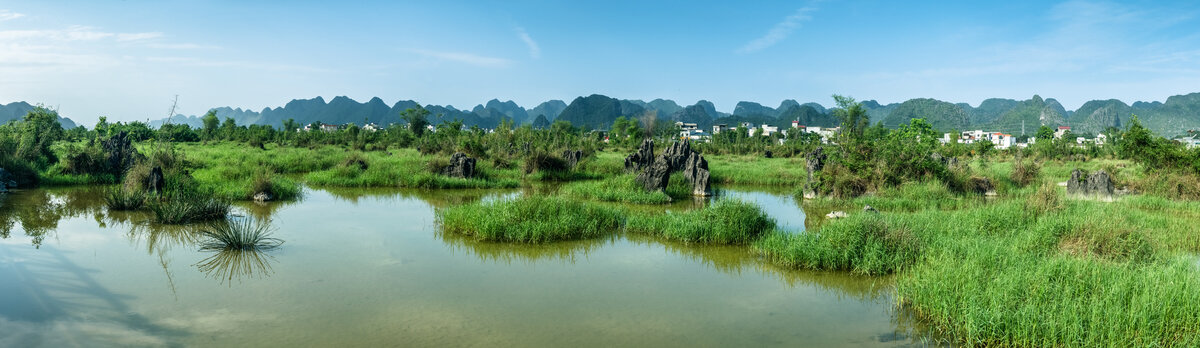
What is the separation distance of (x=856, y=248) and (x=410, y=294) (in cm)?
591

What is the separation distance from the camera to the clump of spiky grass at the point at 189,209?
10883 millimetres

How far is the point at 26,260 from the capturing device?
27.0 ft

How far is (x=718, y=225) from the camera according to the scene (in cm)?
1022

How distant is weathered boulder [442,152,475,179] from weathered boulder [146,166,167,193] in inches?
324

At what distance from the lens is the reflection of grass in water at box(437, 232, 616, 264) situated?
899 cm

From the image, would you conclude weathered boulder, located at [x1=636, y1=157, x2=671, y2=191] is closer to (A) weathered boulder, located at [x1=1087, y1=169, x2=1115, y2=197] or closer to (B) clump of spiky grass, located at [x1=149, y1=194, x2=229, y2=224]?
(B) clump of spiky grass, located at [x1=149, y1=194, x2=229, y2=224]

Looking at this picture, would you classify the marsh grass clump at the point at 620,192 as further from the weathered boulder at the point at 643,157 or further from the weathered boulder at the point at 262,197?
the weathered boulder at the point at 262,197

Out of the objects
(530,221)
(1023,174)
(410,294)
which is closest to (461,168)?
(530,221)

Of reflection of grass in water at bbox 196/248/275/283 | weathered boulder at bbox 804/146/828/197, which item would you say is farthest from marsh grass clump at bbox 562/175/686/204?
reflection of grass in water at bbox 196/248/275/283

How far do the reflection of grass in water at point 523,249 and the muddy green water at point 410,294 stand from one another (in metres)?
0.05

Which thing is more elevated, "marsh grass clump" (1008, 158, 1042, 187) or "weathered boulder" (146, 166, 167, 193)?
"weathered boulder" (146, 166, 167, 193)

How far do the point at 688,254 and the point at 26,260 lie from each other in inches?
363

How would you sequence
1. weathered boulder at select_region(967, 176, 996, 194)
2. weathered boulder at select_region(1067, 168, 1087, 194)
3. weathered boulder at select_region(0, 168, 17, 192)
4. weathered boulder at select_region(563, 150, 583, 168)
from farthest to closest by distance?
weathered boulder at select_region(563, 150, 583, 168) → weathered boulder at select_region(967, 176, 996, 194) → weathered boulder at select_region(1067, 168, 1087, 194) → weathered boulder at select_region(0, 168, 17, 192)

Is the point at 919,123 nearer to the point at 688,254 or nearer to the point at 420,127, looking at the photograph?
the point at 420,127
